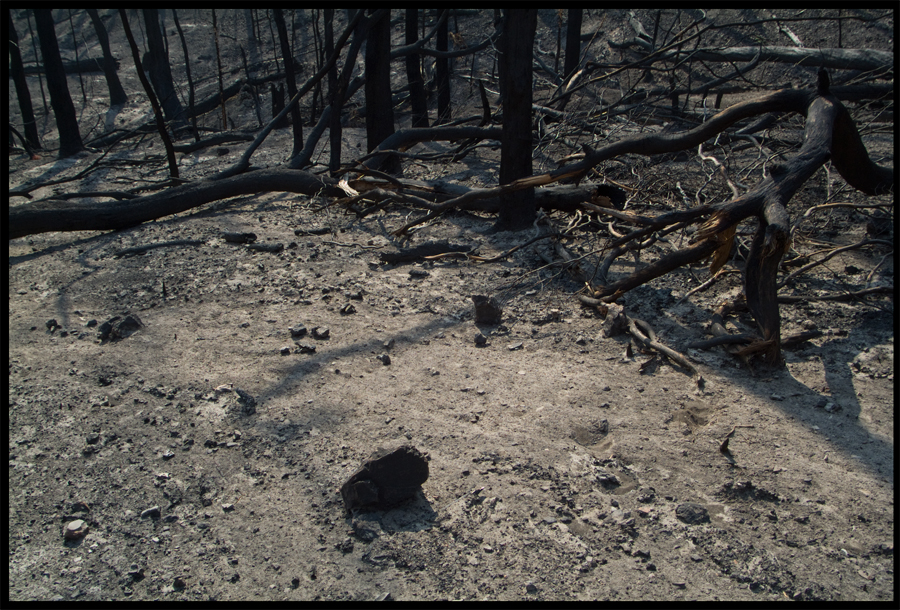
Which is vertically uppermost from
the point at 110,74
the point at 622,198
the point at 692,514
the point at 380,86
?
the point at 380,86

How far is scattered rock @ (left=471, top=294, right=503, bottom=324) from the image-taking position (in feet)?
11.5

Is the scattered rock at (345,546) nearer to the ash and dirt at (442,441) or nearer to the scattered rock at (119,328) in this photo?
the ash and dirt at (442,441)

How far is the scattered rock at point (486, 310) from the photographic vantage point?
11.5 ft

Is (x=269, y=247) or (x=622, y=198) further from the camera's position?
(x=622, y=198)

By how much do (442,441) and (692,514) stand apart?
99cm

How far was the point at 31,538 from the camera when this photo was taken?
6.55 feet

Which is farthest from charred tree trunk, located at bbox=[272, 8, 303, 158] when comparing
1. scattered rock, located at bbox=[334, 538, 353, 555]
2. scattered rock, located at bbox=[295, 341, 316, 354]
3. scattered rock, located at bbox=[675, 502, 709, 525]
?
scattered rock, located at bbox=[675, 502, 709, 525]

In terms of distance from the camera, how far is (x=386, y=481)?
2066 millimetres

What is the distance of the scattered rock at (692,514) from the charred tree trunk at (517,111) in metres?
3.29

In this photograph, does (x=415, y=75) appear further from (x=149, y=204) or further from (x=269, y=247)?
(x=269, y=247)

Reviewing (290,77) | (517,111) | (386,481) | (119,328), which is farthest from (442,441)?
(290,77)

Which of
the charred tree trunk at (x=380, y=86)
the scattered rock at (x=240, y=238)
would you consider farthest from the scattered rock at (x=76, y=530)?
the charred tree trunk at (x=380, y=86)

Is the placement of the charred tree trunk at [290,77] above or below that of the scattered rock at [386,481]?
above

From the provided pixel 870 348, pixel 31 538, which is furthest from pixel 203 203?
pixel 870 348
